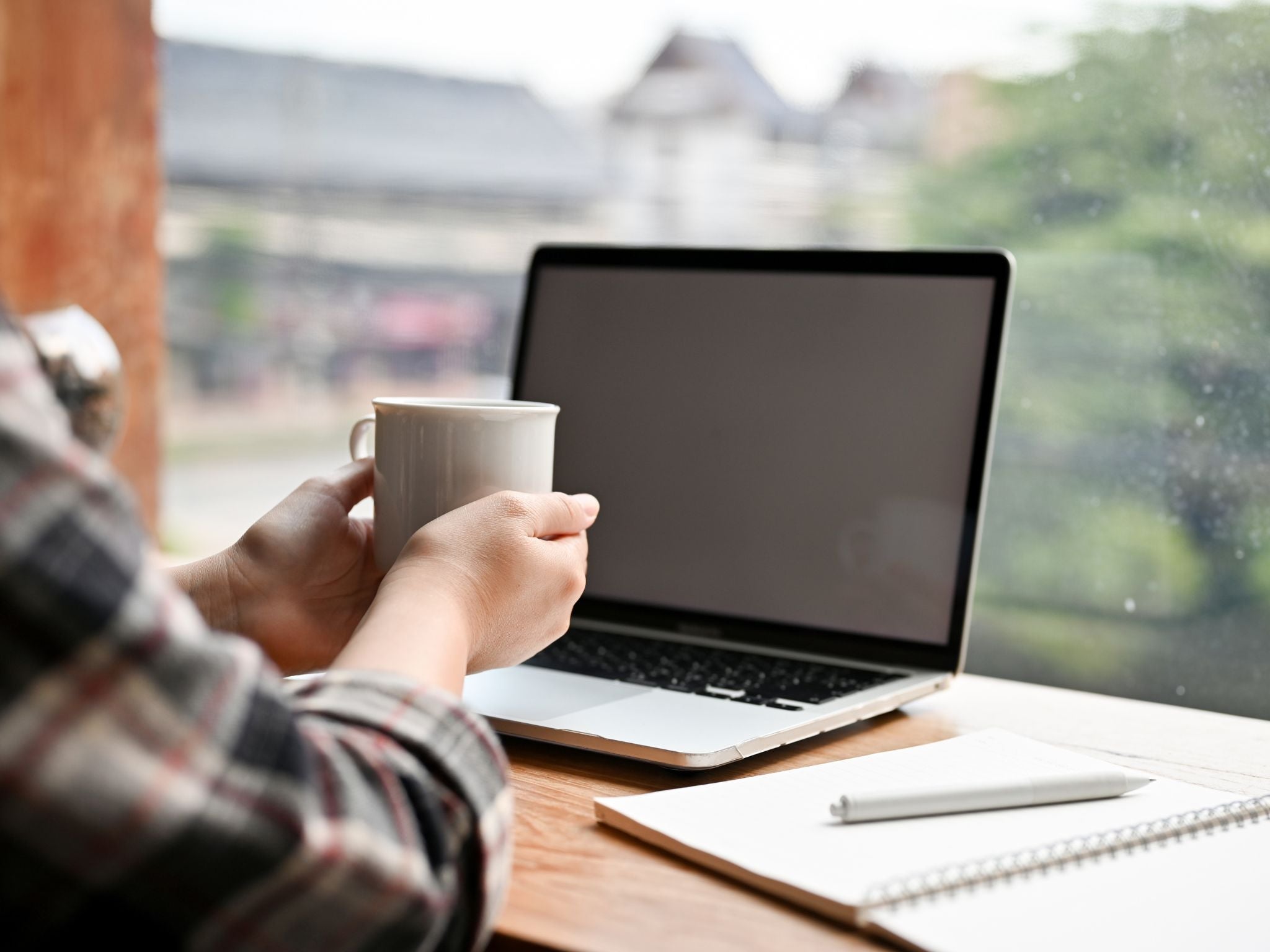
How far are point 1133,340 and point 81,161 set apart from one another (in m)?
1.46

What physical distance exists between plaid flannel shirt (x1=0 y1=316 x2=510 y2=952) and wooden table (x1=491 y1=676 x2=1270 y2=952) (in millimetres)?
114

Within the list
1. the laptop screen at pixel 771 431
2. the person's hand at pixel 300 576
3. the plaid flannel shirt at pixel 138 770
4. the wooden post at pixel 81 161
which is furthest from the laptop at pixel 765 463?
the wooden post at pixel 81 161

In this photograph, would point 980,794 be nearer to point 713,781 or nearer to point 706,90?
point 713,781

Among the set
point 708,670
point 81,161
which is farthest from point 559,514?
point 81,161

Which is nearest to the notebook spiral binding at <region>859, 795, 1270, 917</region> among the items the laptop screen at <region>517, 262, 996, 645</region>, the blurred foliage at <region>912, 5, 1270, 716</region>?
the laptop screen at <region>517, 262, 996, 645</region>

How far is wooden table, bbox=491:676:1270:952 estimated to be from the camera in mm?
511

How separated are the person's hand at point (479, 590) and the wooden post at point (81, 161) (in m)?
1.35

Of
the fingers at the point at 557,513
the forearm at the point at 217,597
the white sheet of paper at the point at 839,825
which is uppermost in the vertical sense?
the fingers at the point at 557,513

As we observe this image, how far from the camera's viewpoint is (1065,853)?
56 cm

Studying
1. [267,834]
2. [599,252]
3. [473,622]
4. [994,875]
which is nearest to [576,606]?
[599,252]

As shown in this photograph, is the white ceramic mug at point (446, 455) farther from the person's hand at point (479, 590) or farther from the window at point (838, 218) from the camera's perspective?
the window at point (838, 218)

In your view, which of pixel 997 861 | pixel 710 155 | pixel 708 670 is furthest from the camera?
pixel 710 155

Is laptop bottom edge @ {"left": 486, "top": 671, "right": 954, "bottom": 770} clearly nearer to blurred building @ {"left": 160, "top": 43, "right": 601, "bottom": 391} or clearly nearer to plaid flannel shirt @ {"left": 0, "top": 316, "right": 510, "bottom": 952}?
plaid flannel shirt @ {"left": 0, "top": 316, "right": 510, "bottom": 952}

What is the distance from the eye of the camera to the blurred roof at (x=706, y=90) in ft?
4.72
